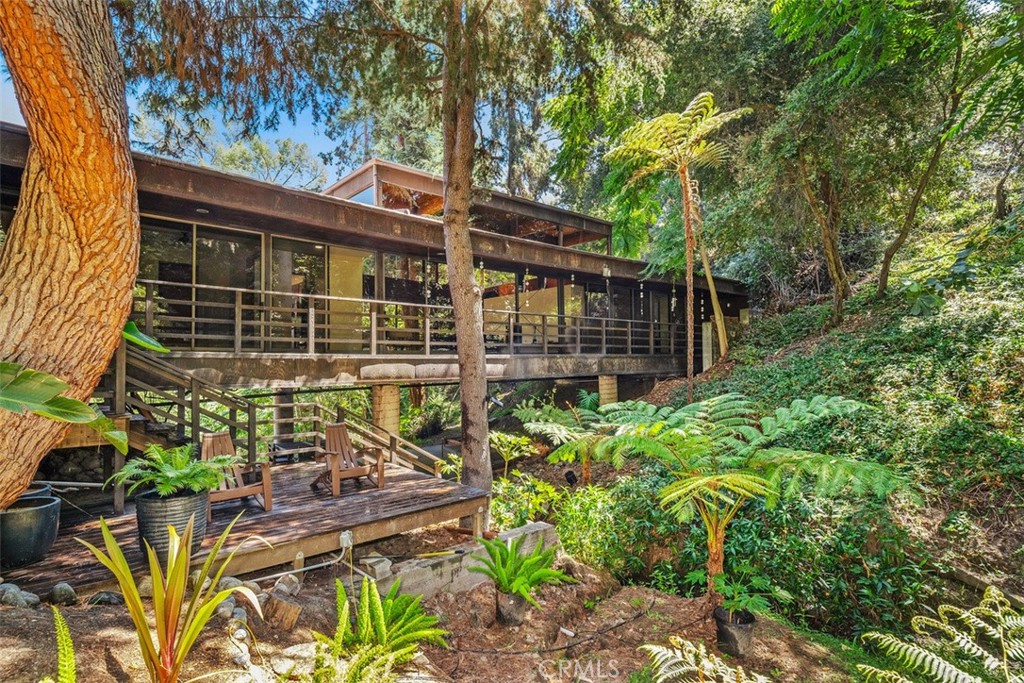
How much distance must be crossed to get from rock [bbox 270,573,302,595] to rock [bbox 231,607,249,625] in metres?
0.40

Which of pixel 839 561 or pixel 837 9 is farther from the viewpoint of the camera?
pixel 837 9

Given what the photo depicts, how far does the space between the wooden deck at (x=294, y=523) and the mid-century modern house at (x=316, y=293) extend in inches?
36.5

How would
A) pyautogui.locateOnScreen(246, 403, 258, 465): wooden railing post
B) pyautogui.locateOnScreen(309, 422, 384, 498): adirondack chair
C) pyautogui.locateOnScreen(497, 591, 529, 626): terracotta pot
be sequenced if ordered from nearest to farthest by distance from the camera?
1. pyautogui.locateOnScreen(497, 591, 529, 626): terracotta pot
2. pyautogui.locateOnScreen(309, 422, 384, 498): adirondack chair
3. pyautogui.locateOnScreen(246, 403, 258, 465): wooden railing post

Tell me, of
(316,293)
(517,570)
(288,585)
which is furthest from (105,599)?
(316,293)

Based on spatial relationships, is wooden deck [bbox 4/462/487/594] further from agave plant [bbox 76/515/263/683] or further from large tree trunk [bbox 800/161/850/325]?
large tree trunk [bbox 800/161/850/325]

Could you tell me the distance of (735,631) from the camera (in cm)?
341

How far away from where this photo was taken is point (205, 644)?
9.21 ft

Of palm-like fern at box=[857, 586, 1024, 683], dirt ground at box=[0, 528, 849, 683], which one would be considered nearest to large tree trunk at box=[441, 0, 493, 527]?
dirt ground at box=[0, 528, 849, 683]

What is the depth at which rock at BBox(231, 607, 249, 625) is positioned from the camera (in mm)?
3078

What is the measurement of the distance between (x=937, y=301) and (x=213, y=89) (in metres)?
12.0

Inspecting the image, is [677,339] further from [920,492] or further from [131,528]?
[131,528]

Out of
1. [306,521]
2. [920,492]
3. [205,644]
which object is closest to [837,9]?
[920,492]

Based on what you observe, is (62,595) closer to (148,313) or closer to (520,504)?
(148,313)

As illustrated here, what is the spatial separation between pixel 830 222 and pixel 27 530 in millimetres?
14377
